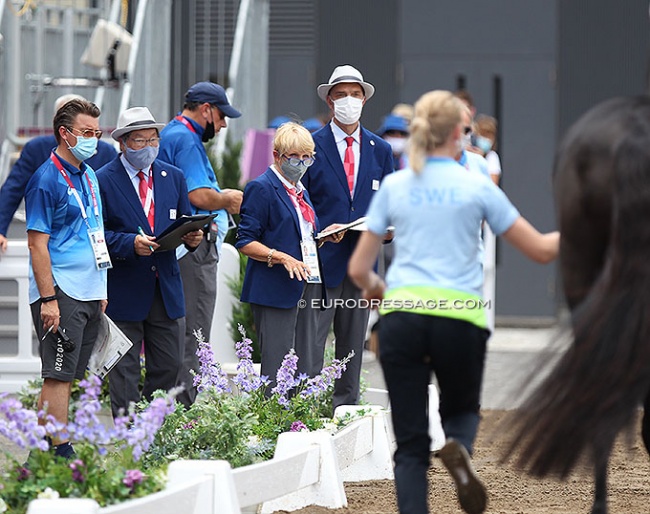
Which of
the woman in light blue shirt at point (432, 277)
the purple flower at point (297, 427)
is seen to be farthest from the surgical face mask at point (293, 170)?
the woman in light blue shirt at point (432, 277)

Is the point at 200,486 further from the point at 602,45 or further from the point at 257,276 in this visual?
the point at 602,45

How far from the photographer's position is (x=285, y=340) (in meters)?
7.36

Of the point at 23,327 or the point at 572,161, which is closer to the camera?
the point at 572,161

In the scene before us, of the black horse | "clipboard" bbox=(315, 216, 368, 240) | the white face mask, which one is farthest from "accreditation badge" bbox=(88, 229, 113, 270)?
the black horse

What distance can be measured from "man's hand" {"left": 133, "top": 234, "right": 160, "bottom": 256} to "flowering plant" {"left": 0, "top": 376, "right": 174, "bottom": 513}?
2282 millimetres

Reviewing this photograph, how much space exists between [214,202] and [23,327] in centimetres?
180

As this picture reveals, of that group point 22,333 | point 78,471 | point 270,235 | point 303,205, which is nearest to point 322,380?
point 270,235

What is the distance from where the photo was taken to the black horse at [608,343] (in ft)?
15.2

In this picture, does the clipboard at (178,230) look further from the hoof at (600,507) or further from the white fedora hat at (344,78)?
the hoof at (600,507)

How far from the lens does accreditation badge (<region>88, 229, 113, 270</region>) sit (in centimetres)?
711

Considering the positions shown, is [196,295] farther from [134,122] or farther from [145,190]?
[134,122]

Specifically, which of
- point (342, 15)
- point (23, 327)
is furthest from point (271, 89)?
point (23, 327)

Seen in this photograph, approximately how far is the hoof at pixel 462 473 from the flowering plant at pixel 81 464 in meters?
1.00

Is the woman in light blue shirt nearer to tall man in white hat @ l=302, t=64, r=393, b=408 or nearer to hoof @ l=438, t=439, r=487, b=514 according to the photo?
hoof @ l=438, t=439, r=487, b=514
